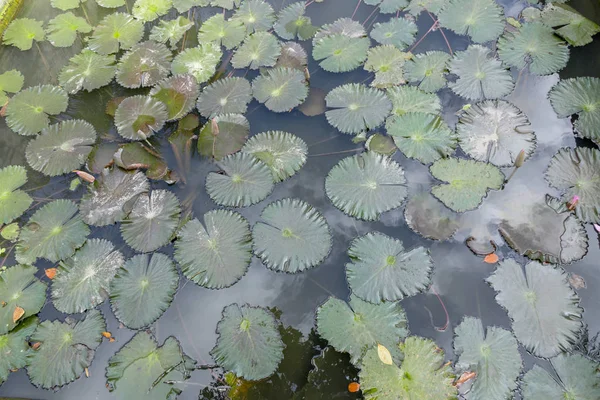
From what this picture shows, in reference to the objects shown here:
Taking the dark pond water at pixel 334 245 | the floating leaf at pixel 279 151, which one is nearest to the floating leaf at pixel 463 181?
the dark pond water at pixel 334 245

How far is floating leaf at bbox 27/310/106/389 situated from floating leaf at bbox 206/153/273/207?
1.24 metres

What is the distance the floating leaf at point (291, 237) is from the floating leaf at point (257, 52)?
167 centimetres

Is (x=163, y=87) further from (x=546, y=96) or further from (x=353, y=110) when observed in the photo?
(x=546, y=96)

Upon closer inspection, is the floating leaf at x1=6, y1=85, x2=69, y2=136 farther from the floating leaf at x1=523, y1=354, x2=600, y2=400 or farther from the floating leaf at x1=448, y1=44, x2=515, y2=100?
the floating leaf at x1=523, y1=354, x2=600, y2=400

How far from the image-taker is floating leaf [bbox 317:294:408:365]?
8.41ft

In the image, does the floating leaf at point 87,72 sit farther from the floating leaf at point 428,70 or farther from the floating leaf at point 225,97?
the floating leaf at point 428,70

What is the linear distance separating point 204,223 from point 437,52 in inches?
107

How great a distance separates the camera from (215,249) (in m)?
2.98

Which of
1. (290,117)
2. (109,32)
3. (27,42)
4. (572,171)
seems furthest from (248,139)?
(27,42)

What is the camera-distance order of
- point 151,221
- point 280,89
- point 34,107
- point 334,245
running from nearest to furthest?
1. point 334,245
2. point 151,221
3. point 280,89
4. point 34,107

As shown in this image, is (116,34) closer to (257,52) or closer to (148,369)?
(257,52)

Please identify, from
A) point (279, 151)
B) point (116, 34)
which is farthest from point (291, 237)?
point (116, 34)

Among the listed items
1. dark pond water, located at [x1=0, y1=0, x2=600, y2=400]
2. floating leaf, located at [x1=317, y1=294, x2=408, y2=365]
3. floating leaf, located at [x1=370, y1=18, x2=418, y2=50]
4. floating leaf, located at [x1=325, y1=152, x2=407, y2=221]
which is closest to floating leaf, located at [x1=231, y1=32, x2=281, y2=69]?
dark pond water, located at [x1=0, y1=0, x2=600, y2=400]

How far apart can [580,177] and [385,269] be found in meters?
1.71
